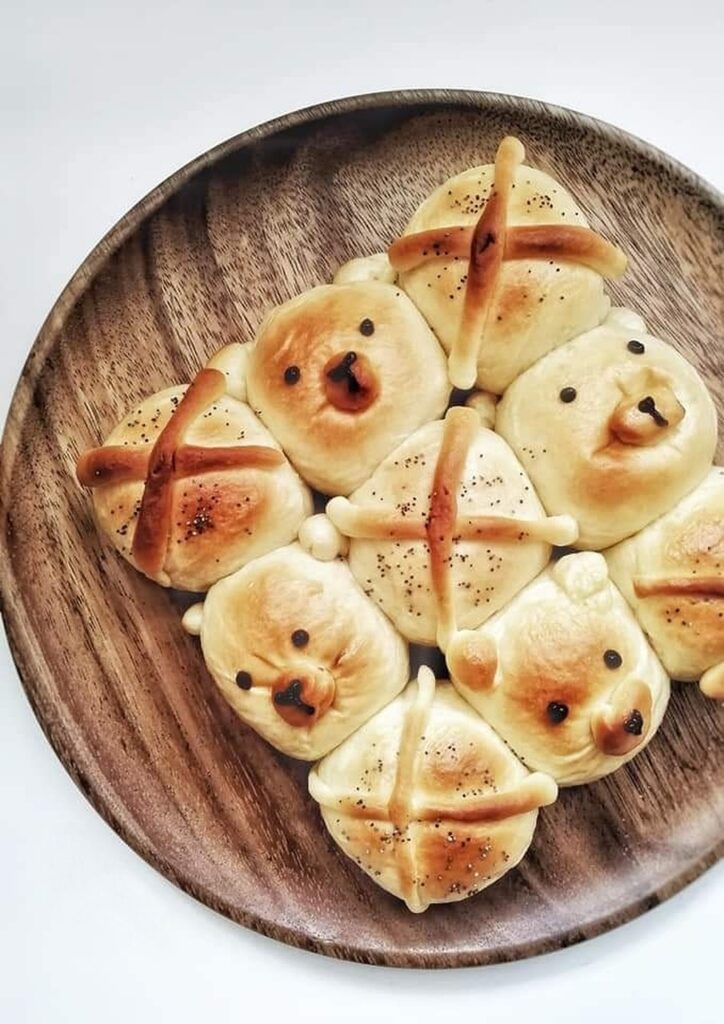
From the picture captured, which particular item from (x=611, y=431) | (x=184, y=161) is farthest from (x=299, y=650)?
(x=184, y=161)

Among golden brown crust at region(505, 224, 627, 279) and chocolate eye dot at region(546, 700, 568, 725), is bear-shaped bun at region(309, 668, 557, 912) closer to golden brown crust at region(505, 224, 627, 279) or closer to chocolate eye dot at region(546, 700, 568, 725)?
chocolate eye dot at region(546, 700, 568, 725)

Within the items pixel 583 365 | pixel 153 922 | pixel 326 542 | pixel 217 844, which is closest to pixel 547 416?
pixel 583 365

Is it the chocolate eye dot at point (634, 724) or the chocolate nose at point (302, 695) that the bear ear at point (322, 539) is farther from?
the chocolate eye dot at point (634, 724)

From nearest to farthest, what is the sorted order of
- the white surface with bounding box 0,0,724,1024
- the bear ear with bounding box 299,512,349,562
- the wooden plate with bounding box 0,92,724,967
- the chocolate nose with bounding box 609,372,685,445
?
the chocolate nose with bounding box 609,372,685,445 < the bear ear with bounding box 299,512,349,562 < the wooden plate with bounding box 0,92,724,967 < the white surface with bounding box 0,0,724,1024

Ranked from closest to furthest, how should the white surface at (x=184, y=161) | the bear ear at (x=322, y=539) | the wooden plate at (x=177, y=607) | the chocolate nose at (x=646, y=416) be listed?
1. the chocolate nose at (x=646, y=416)
2. the bear ear at (x=322, y=539)
3. the wooden plate at (x=177, y=607)
4. the white surface at (x=184, y=161)

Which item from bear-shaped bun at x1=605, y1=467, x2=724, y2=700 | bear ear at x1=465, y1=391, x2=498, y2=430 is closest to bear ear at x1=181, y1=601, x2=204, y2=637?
bear ear at x1=465, y1=391, x2=498, y2=430

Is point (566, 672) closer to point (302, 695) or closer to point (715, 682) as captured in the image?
point (715, 682)

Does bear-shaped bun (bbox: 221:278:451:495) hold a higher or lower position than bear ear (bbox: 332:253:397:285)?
lower

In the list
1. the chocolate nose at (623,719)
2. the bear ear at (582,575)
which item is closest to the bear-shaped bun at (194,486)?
the bear ear at (582,575)
